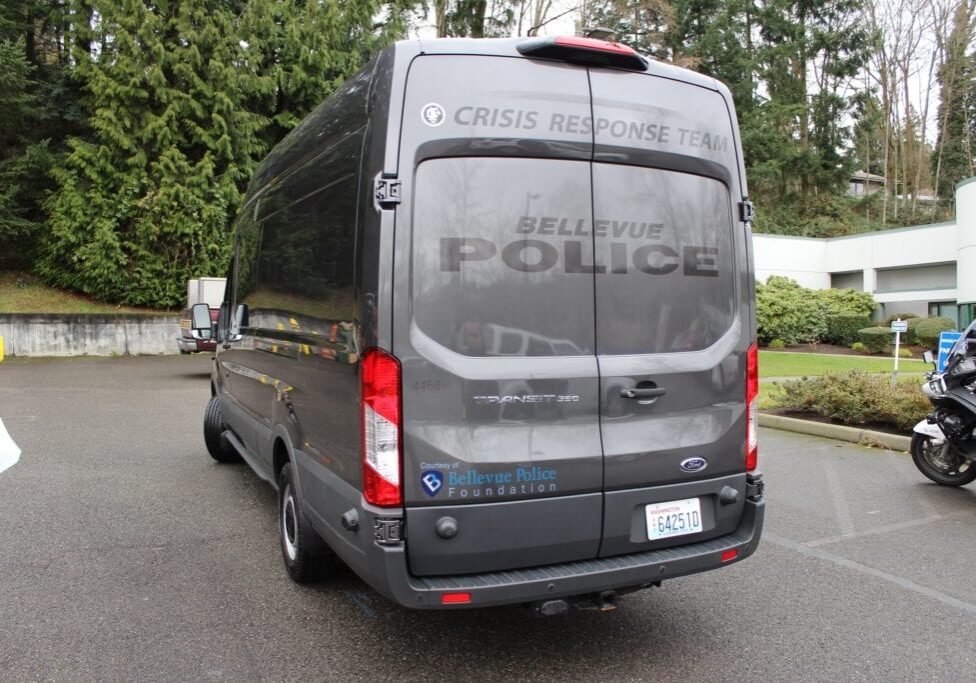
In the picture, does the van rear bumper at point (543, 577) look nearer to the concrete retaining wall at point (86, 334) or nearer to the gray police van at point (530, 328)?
the gray police van at point (530, 328)

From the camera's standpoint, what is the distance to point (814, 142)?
37188 millimetres

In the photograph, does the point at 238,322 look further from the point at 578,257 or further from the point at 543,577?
the point at 543,577

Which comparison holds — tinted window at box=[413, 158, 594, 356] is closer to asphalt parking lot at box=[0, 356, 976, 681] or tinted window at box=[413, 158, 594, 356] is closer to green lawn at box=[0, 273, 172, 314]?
asphalt parking lot at box=[0, 356, 976, 681]

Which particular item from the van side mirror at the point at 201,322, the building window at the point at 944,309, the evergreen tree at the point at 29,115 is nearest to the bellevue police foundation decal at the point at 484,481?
the van side mirror at the point at 201,322

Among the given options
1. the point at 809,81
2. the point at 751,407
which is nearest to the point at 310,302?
the point at 751,407

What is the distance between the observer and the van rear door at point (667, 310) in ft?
10.4

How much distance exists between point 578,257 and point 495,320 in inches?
18.8

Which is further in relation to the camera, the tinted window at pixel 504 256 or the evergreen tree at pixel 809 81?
Answer: the evergreen tree at pixel 809 81

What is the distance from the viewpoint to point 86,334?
18953mm

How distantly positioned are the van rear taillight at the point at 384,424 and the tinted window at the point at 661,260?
0.92 meters

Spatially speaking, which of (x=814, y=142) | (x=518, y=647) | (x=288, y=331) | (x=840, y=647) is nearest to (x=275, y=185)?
(x=288, y=331)

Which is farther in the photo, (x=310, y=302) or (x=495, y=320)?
(x=310, y=302)

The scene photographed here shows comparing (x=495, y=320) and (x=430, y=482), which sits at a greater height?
(x=495, y=320)

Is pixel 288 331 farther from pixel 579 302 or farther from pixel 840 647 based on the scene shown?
pixel 840 647
